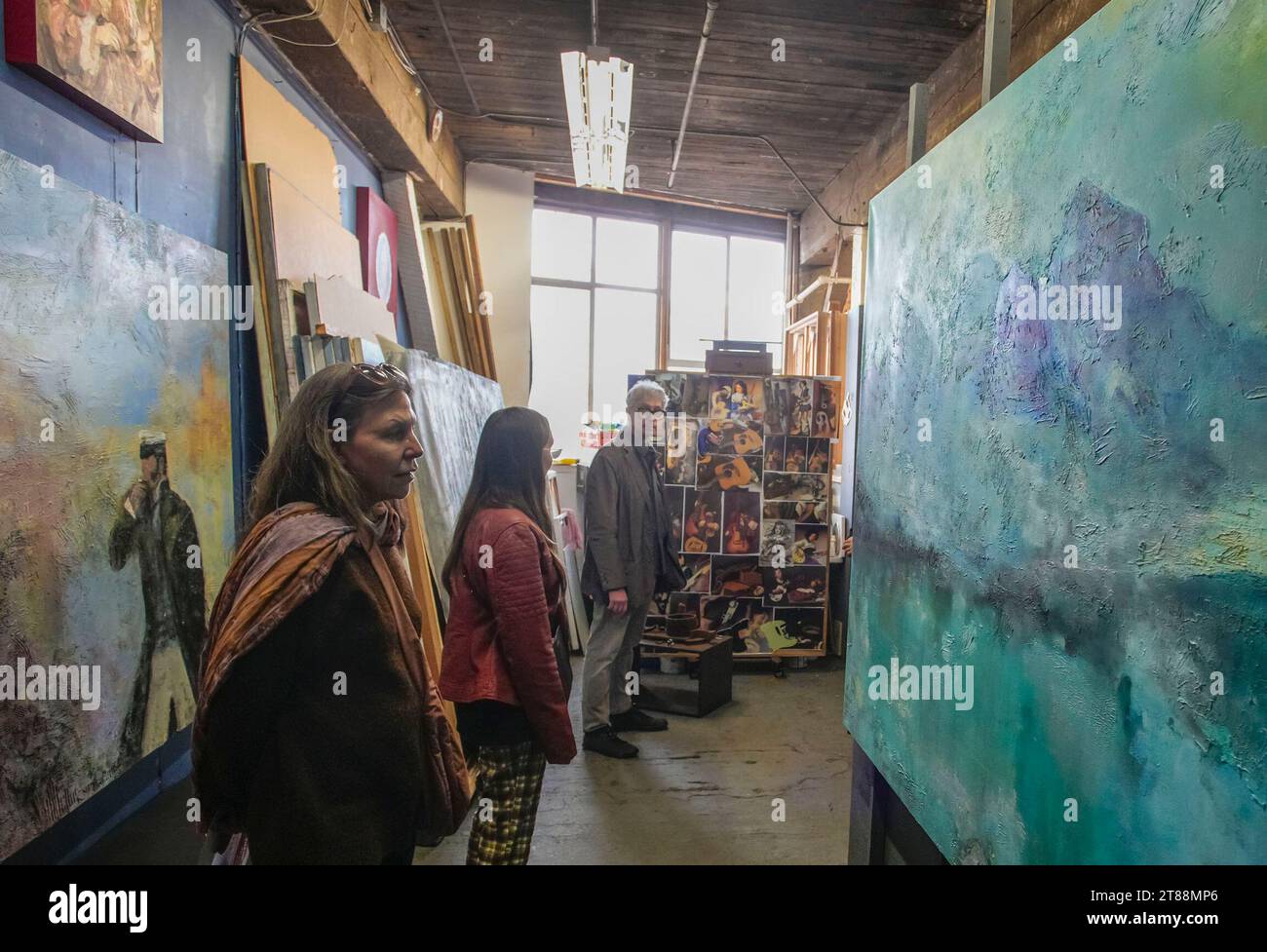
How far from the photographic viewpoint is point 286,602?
1.15 meters

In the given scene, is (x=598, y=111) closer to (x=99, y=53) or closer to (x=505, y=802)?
(x=99, y=53)

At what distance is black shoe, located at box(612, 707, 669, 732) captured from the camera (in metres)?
3.84

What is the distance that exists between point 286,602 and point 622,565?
260 cm

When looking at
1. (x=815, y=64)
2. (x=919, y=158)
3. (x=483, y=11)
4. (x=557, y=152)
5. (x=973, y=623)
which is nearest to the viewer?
(x=973, y=623)

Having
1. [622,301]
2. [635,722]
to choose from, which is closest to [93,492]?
[635,722]

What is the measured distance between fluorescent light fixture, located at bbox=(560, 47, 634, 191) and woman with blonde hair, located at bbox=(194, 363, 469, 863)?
2.82 m

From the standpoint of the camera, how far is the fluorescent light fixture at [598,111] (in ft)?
11.8

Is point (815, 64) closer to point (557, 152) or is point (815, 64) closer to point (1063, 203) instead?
point (557, 152)

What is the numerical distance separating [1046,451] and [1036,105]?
1.79 ft

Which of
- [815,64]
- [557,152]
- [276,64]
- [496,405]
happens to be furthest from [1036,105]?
[557,152]

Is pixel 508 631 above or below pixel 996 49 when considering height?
below

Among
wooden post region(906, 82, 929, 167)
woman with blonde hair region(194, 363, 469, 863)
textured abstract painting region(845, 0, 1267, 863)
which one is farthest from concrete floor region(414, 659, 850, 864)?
wooden post region(906, 82, 929, 167)

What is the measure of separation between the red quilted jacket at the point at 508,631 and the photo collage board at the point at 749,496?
301cm

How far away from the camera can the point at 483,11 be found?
373 centimetres
